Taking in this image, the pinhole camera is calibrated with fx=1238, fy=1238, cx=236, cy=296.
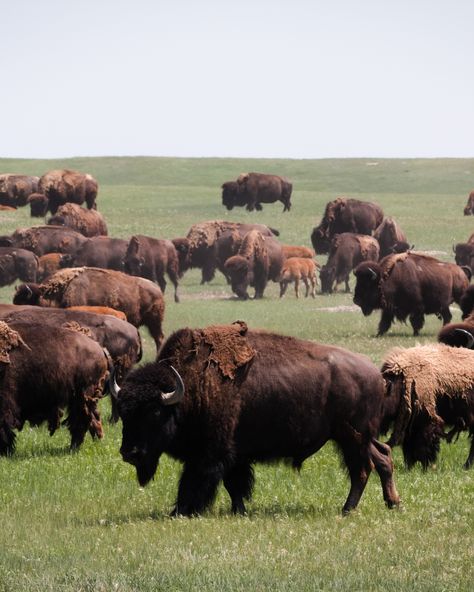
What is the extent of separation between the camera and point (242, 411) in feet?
32.7

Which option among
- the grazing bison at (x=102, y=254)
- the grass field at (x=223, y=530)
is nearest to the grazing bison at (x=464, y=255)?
the grazing bison at (x=102, y=254)

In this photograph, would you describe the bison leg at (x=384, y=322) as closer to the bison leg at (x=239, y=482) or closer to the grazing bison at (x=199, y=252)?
the grazing bison at (x=199, y=252)

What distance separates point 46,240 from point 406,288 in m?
16.9

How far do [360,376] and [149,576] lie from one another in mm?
3126

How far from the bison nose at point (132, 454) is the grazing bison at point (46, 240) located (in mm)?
30443

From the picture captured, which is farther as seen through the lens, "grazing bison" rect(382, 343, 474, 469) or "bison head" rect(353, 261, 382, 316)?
"bison head" rect(353, 261, 382, 316)

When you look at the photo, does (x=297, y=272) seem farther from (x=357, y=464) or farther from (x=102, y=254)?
(x=357, y=464)

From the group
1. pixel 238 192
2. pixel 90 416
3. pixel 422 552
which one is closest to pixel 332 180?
pixel 238 192

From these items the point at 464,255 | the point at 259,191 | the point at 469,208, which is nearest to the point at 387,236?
the point at 464,255

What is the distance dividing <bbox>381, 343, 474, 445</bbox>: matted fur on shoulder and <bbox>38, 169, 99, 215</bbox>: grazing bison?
42.6 metres

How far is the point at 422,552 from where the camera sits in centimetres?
818

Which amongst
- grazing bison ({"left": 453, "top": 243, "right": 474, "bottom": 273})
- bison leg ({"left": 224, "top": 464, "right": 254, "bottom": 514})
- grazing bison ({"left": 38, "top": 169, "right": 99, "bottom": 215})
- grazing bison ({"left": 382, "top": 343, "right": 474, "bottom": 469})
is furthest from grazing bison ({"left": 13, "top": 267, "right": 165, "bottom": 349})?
grazing bison ({"left": 38, "top": 169, "right": 99, "bottom": 215})

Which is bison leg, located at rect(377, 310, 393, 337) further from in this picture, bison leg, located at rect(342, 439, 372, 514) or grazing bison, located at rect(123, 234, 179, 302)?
bison leg, located at rect(342, 439, 372, 514)

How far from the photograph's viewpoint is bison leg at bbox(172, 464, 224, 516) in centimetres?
969
